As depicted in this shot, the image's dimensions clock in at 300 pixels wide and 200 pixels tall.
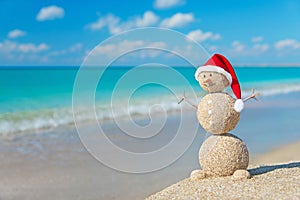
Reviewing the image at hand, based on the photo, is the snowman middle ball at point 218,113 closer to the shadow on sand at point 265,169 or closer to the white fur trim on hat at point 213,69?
the white fur trim on hat at point 213,69

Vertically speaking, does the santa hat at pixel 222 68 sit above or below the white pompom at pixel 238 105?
above

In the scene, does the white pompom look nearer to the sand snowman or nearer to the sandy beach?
the sand snowman

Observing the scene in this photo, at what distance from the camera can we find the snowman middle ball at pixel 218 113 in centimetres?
598

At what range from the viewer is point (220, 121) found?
5988mm

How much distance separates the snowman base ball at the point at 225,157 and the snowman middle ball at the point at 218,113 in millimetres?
157

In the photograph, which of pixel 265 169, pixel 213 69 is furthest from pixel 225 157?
pixel 213 69

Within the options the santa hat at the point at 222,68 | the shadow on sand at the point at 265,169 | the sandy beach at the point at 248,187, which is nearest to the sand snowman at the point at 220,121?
the santa hat at the point at 222,68

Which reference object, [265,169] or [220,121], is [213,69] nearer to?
[220,121]

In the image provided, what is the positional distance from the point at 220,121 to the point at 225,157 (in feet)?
1.73

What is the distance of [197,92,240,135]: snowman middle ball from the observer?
19.6 feet

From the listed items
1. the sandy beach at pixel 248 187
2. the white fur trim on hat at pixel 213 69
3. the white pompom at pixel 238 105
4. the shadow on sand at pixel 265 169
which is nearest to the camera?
the sandy beach at pixel 248 187

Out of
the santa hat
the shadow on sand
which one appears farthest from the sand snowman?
the shadow on sand

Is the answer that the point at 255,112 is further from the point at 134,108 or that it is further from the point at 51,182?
the point at 51,182

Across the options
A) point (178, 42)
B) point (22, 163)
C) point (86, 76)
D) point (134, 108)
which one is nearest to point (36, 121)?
point (134, 108)
